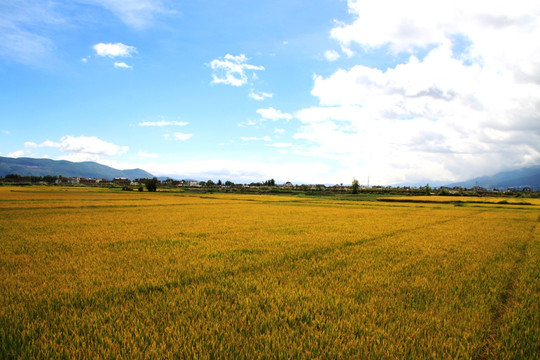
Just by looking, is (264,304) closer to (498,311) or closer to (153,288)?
(153,288)

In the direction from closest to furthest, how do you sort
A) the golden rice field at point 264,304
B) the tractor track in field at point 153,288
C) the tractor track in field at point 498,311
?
the golden rice field at point 264,304 → the tractor track in field at point 498,311 → the tractor track in field at point 153,288

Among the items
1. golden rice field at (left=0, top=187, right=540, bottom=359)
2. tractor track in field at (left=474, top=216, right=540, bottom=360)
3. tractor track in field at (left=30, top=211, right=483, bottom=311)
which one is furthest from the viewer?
tractor track in field at (left=30, top=211, right=483, bottom=311)

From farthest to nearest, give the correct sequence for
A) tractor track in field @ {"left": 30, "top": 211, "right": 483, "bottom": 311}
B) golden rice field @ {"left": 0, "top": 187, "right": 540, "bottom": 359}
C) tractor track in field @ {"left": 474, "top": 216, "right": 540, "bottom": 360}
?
tractor track in field @ {"left": 30, "top": 211, "right": 483, "bottom": 311} < tractor track in field @ {"left": 474, "top": 216, "right": 540, "bottom": 360} < golden rice field @ {"left": 0, "top": 187, "right": 540, "bottom": 359}

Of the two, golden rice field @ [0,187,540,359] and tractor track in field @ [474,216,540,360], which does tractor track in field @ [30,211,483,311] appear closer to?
golden rice field @ [0,187,540,359]

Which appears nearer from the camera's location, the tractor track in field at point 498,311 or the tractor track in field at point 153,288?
the tractor track in field at point 498,311

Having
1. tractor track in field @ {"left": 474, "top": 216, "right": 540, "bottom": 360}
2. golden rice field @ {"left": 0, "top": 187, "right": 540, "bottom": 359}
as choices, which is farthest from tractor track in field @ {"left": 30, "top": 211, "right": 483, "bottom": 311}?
tractor track in field @ {"left": 474, "top": 216, "right": 540, "bottom": 360}

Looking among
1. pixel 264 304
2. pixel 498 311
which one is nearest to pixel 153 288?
pixel 264 304

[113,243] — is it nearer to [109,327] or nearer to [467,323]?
[109,327]

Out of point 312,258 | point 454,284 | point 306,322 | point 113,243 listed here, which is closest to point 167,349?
point 306,322

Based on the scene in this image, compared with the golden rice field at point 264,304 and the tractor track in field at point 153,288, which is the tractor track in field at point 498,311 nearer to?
the golden rice field at point 264,304

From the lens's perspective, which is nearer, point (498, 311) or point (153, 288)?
point (498, 311)

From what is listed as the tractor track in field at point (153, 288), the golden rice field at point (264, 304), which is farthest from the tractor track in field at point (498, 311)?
the tractor track in field at point (153, 288)

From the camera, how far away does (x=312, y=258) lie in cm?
902

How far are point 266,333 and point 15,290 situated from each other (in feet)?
18.5
